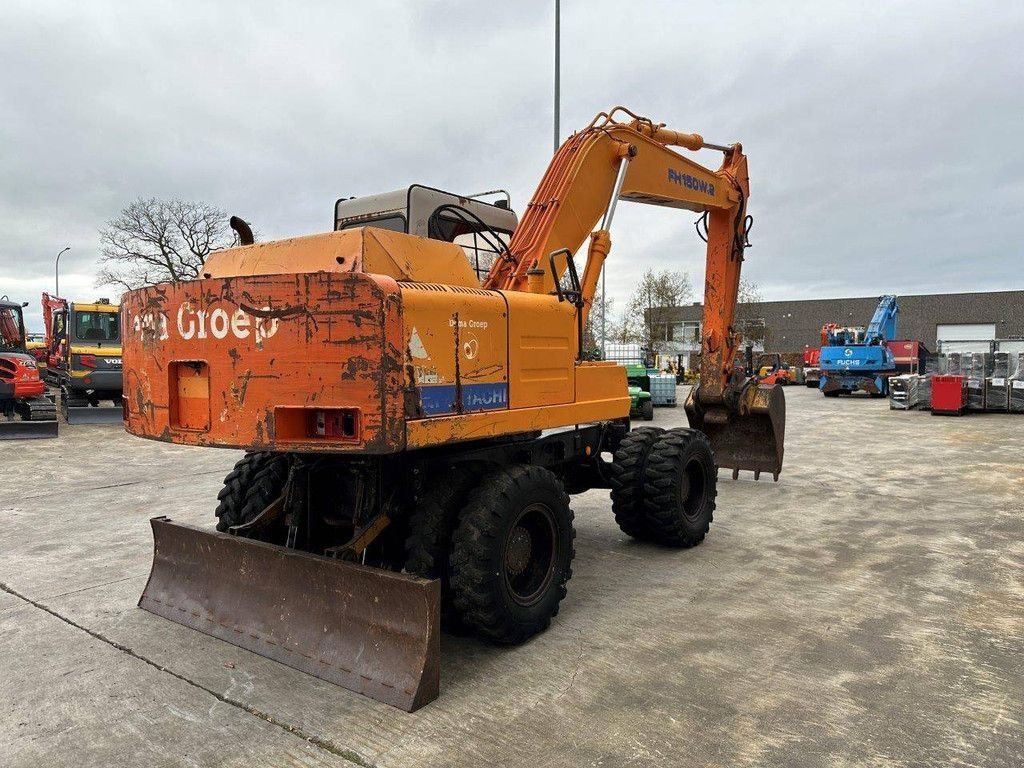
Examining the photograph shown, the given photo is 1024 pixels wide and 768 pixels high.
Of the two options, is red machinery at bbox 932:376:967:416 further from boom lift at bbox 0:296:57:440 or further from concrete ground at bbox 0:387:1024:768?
boom lift at bbox 0:296:57:440

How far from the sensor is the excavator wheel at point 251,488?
16.8 feet

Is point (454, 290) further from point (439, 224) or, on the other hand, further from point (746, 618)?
point (746, 618)

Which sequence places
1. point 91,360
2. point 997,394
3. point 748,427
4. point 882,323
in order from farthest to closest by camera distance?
point 882,323
point 997,394
point 91,360
point 748,427

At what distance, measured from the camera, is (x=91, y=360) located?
60.4 feet

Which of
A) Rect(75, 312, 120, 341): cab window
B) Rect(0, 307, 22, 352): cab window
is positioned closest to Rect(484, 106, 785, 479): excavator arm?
Rect(75, 312, 120, 341): cab window

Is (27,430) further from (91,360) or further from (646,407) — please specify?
(646,407)

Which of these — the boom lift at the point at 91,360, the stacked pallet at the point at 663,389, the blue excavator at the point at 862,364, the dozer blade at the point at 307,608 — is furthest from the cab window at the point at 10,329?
the blue excavator at the point at 862,364

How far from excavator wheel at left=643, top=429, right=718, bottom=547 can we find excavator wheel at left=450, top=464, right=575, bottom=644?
161 centimetres

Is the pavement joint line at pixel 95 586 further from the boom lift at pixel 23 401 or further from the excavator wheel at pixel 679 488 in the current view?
the boom lift at pixel 23 401

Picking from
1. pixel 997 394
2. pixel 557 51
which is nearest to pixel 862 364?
pixel 997 394

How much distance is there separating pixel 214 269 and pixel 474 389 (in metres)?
1.92

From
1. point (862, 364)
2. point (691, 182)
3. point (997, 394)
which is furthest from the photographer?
point (862, 364)

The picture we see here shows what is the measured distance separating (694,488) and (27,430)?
14299mm

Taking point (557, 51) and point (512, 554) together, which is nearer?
point (512, 554)
